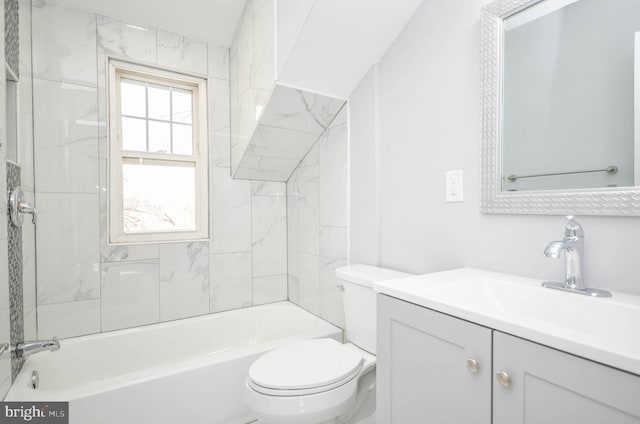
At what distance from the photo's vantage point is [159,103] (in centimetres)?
235

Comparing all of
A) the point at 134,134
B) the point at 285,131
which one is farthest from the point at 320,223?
the point at 134,134

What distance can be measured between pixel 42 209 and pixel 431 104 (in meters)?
2.20

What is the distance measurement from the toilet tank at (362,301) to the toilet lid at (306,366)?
101 mm

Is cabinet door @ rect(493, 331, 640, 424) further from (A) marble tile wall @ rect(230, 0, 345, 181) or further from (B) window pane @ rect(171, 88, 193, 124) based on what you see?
(B) window pane @ rect(171, 88, 193, 124)

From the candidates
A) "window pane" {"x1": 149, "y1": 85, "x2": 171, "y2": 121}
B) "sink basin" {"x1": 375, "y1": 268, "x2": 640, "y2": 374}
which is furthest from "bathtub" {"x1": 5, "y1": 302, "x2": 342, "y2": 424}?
"window pane" {"x1": 149, "y1": 85, "x2": 171, "y2": 121}

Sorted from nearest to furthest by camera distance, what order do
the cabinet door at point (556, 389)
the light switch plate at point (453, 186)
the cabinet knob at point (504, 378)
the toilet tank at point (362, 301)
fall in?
the cabinet door at point (556, 389)
the cabinet knob at point (504, 378)
the light switch plate at point (453, 186)
the toilet tank at point (362, 301)

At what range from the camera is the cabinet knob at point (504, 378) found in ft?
2.22

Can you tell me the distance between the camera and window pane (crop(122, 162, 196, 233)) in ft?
7.41

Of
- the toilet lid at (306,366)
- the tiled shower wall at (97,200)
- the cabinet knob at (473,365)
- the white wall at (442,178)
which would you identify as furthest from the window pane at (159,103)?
the cabinet knob at (473,365)

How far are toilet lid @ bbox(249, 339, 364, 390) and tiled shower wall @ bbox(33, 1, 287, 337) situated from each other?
44.2 inches

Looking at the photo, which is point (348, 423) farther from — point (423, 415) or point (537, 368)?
point (537, 368)

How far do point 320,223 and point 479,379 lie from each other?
1.55 meters

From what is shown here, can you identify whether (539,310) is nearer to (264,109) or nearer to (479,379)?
(479,379)

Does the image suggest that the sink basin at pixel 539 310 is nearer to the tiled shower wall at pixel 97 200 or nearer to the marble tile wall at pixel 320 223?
the marble tile wall at pixel 320 223
